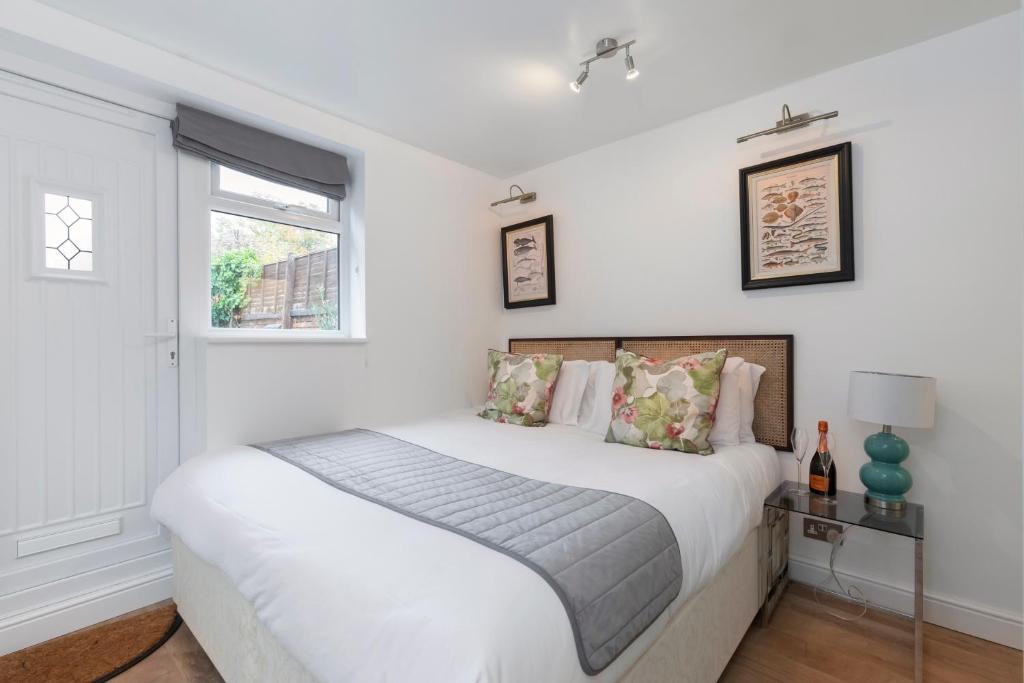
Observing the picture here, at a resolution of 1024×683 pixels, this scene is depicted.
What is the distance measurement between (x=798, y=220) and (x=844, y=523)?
1416 millimetres

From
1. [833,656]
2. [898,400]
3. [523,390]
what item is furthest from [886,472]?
[523,390]

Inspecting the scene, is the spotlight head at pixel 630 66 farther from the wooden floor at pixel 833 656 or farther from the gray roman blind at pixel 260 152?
the wooden floor at pixel 833 656

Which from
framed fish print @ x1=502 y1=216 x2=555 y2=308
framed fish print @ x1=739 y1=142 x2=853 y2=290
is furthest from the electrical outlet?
framed fish print @ x1=502 y1=216 x2=555 y2=308

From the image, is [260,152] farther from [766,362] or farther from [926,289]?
[926,289]

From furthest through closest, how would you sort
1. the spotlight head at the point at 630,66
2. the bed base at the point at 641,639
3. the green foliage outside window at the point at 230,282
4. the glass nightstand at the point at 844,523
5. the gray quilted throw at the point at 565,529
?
the green foliage outside window at the point at 230,282
the spotlight head at the point at 630,66
the glass nightstand at the point at 844,523
the bed base at the point at 641,639
the gray quilted throw at the point at 565,529

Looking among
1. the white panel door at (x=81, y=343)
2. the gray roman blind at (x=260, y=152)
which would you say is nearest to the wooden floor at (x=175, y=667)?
the white panel door at (x=81, y=343)

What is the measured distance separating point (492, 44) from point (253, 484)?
201 centimetres

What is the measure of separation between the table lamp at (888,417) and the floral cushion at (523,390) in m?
1.44

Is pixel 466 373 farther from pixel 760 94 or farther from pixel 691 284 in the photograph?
pixel 760 94

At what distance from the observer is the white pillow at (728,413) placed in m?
2.14

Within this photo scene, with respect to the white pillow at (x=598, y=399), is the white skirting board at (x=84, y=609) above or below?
below

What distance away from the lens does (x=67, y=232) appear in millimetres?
1968

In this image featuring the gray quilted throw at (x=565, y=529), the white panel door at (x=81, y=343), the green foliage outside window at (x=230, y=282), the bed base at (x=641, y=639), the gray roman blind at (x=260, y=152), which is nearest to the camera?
the gray quilted throw at (x=565, y=529)

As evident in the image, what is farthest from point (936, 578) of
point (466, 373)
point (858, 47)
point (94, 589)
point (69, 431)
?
point (69, 431)
